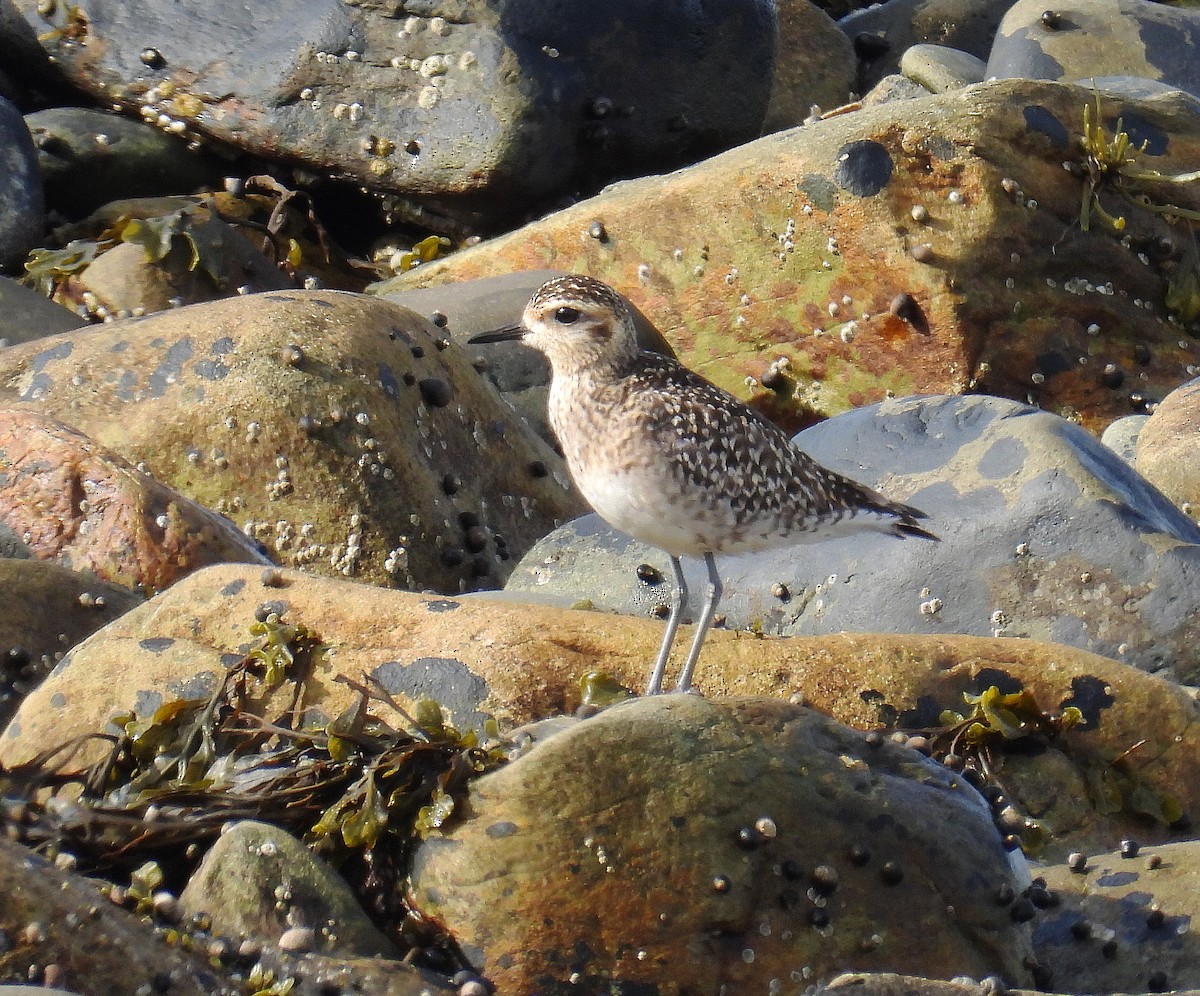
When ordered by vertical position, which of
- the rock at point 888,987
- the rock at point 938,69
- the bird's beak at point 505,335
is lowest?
the rock at point 938,69

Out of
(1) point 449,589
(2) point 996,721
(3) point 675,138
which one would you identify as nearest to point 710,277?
(3) point 675,138

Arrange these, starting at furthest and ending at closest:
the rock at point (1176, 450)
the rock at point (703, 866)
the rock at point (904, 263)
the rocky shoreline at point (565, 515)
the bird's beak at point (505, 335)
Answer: the rock at point (904, 263) < the rock at point (1176, 450) < the bird's beak at point (505, 335) < the rocky shoreline at point (565, 515) < the rock at point (703, 866)

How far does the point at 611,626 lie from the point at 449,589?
2.03 m

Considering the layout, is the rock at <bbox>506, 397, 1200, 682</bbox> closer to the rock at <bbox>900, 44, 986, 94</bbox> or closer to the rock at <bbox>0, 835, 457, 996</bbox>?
the rock at <bbox>0, 835, 457, 996</bbox>

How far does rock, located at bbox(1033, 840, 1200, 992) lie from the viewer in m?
4.97

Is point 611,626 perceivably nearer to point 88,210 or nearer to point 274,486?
point 274,486

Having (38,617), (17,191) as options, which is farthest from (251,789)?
(17,191)

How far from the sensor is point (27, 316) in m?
8.99

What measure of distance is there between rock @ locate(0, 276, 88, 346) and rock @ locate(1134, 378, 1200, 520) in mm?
5558

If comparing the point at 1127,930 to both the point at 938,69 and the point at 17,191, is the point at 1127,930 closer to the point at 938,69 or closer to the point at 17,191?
the point at 17,191

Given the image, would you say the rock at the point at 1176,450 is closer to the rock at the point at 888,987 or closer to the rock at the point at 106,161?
the rock at the point at 888,987

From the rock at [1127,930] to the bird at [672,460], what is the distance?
139 centimetres

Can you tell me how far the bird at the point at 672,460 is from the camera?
19.9ft

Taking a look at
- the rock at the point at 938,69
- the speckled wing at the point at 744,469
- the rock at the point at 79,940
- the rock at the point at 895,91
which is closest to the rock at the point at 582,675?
the speckled wing at the point at 744,469
